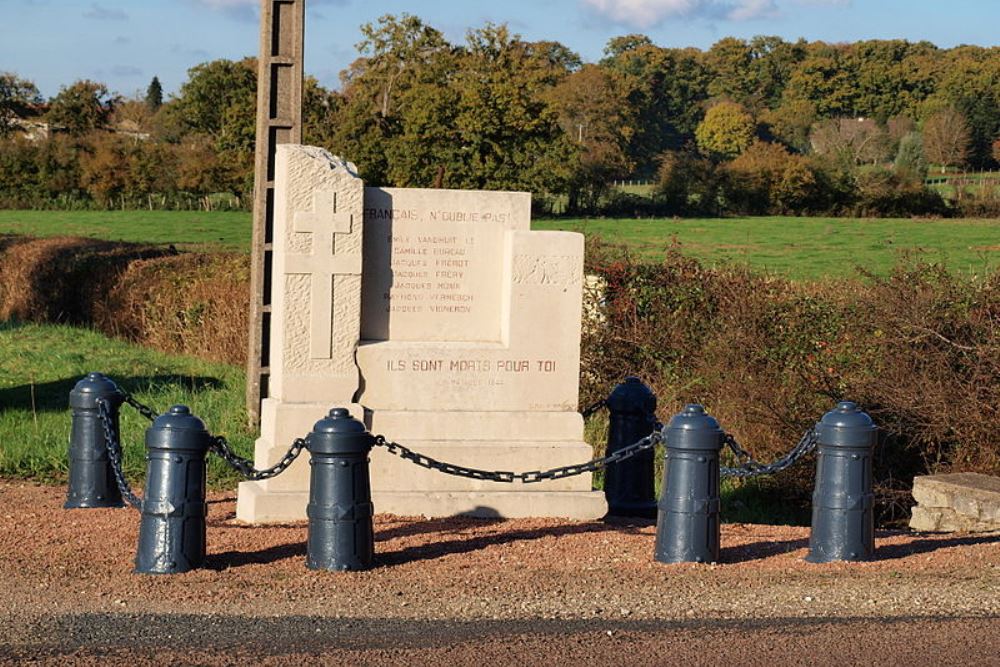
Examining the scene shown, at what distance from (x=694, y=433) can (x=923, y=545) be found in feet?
6.55

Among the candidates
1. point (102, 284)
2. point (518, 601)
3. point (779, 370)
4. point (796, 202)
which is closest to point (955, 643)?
point (518, 601)

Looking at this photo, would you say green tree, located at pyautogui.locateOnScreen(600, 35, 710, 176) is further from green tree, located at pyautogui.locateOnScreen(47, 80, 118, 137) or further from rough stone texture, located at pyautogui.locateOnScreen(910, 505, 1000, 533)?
rough stone texture, located at pyautogui.locateOnScreen(910, 505, 1000, 533)

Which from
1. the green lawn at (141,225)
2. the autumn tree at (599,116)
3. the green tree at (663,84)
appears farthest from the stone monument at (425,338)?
the green tree at (663,84)

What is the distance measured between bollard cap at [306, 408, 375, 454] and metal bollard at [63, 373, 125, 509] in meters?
2.61

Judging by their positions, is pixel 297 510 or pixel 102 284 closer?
pixel 297 510

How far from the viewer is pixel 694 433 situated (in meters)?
8.12

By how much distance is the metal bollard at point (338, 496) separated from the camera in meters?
7.83

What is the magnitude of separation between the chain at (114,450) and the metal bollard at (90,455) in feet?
0.20

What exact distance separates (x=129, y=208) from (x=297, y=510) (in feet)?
188

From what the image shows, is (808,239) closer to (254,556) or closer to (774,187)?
(774,187)

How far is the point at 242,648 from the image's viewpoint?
6266 millimetres

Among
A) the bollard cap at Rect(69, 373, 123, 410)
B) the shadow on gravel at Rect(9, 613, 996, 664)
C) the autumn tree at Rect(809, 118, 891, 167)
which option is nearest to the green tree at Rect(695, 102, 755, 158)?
the autumn tree at Rect(809, 118, 891, 167)

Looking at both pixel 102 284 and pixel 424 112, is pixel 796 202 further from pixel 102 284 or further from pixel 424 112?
pixel 102 284

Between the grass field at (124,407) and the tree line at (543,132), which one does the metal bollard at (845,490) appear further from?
the tree line at (543,132)
